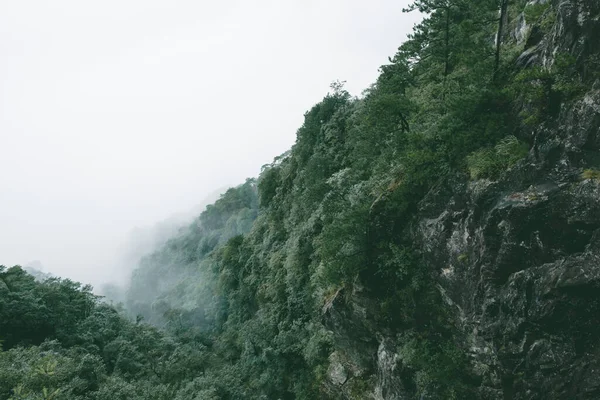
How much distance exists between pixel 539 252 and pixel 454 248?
323 centimetres

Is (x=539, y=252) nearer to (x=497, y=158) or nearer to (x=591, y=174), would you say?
(x=591, y=174)

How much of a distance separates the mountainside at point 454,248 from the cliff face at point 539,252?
49mm

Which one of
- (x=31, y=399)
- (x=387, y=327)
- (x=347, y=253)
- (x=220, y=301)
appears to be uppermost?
(x=31, y=399)

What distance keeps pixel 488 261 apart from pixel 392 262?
200 inches

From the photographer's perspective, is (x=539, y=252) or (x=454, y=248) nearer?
(x=539, y=252)

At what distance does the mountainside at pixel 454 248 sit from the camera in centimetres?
1300

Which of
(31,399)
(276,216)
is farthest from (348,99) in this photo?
(31,399)

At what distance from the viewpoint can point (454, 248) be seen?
15.8m

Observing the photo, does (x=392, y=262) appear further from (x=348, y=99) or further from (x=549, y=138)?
(x=348, y=99)

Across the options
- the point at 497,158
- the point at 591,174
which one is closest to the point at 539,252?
the point at 591,174

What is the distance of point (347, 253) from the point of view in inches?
782

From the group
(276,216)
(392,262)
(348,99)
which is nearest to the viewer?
(392,262)

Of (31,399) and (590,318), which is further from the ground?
(31,399)

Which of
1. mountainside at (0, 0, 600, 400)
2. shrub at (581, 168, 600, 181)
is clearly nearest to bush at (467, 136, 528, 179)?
mountainside at (0, 0, 600, 400)
